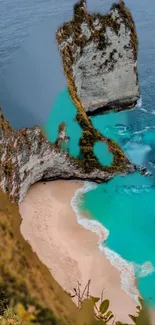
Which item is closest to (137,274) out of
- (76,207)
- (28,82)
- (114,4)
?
(76,207)

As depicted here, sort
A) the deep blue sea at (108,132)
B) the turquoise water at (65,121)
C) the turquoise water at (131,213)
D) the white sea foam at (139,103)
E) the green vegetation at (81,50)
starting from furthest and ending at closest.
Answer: the white sea foam at (139,103)
the green vegetation at (81,50)
the turquoise water at (65,121)
the deep blue sea at (108,132)
the turquoise water at (131,213)

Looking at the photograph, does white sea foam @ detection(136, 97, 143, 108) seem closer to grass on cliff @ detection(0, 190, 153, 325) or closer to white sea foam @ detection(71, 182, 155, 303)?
white sea foam @ detection(71, 182, 155, 303)

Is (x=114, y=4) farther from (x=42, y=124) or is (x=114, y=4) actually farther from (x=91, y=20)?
(x=42, y=124)

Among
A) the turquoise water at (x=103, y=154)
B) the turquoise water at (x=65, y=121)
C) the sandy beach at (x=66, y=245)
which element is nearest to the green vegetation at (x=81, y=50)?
the turquoise water at (x=103, y=154)

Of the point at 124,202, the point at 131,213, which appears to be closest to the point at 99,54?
the point at 124,202

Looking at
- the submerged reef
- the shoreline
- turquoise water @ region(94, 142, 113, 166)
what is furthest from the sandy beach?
turquoise water @ region(94, 142, 113, 166)

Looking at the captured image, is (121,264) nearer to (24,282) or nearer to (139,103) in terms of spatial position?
(24,282)

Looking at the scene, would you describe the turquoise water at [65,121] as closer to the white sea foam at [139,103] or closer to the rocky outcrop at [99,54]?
the rocky outcrop at [99,54]
